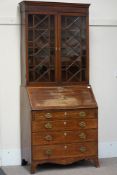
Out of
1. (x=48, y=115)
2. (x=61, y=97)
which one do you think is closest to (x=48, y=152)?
(x=48, y=115)

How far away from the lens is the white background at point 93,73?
5.30m

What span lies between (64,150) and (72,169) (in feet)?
1.01

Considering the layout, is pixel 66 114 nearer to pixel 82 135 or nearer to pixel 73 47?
pixel 82 135

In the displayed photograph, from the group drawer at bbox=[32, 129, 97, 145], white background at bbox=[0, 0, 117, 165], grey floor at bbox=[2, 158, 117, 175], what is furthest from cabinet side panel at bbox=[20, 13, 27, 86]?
grey floor at bbox=[2, 158, 117, 175]

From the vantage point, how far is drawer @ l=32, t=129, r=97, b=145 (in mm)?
4934

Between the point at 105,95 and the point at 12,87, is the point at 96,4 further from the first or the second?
the point at 12,87

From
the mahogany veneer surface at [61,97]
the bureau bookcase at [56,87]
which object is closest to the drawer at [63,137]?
the bureau bookcase at [56,87]

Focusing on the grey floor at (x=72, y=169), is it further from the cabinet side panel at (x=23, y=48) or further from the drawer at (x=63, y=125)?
the cabinet side panel at (x=23, y=48)

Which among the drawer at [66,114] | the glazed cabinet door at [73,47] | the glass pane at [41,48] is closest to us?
the drawer at [66,114]

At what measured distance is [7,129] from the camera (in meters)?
5.35

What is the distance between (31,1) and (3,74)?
3.37ft

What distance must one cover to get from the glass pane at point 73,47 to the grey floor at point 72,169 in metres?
1.14

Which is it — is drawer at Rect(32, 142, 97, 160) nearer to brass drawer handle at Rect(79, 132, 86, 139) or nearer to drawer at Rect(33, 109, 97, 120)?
brass drawer handle at Rect(79, 132, 86, 139)

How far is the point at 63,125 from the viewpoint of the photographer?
5.02 meters
